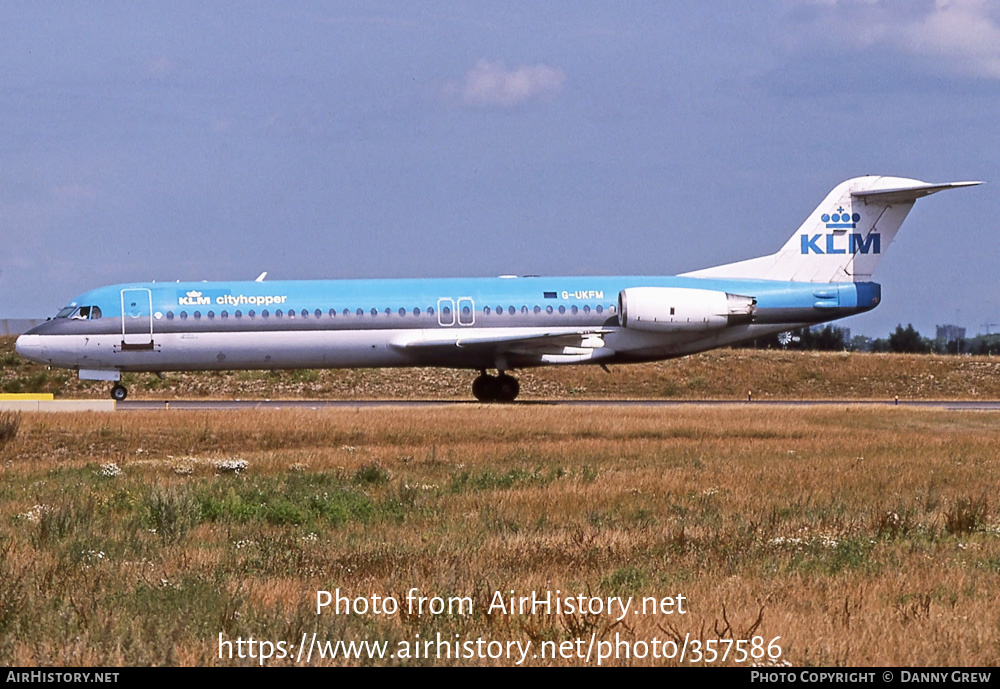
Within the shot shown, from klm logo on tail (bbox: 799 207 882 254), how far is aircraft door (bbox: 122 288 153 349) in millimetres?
17908

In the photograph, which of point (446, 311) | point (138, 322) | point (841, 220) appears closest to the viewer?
point (138, 322)

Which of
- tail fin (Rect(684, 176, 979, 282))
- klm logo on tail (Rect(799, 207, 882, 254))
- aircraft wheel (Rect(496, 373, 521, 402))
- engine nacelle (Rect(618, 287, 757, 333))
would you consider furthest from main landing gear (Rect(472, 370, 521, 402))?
klm logo on tail (Rect(799, 207, 882, 254))

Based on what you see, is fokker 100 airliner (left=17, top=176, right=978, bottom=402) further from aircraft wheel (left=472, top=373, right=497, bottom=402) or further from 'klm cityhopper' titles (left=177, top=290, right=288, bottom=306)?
aircraft wheel (left=472, top=373, right=497, bottom=402)

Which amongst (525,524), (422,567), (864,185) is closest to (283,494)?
(525,524)

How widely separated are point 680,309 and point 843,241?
17.8 ft

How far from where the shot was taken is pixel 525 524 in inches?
517

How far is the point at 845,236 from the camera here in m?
36.0

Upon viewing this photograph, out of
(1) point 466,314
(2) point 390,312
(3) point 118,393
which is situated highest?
(2) point 390,312

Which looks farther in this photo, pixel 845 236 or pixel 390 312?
pixel 845 236

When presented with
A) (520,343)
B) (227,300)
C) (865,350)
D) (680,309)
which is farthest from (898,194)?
(865,350)

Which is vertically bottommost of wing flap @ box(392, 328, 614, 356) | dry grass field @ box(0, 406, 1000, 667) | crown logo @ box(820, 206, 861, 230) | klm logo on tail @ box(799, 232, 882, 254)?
dry grass field @ box(0, 406, 1000, 667)

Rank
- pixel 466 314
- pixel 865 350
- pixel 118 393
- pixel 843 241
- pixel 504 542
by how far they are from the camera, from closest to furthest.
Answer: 1. pixel 504 542
2. pixel 466 314
3. pixel 843 241
4. pixel 118 393
5. pixel 865 350

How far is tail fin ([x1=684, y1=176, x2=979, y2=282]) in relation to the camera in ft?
118

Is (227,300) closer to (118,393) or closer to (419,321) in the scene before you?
(118,393)
